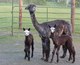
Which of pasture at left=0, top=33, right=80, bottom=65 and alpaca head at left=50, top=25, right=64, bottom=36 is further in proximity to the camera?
pasture at left=0, top=33, right=80, bottom=65

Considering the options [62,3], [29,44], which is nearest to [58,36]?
[29,44]

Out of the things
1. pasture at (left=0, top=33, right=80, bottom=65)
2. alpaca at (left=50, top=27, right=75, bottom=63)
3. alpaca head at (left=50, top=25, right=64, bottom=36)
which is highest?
alpaca head at (left=50, top=25, right=64, bottom=36)

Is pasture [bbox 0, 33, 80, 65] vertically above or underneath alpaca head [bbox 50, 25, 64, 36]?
Result: underneath

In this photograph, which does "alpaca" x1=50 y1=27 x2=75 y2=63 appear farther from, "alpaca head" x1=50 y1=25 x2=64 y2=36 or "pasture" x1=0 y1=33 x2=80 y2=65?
"pasture" x1=0 y1=33 x2=80 y2=65

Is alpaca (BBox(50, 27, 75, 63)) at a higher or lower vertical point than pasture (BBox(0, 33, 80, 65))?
higher

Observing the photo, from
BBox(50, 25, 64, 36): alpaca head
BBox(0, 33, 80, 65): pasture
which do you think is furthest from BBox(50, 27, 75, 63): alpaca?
BBox(0, 33, 80, 65): pasture

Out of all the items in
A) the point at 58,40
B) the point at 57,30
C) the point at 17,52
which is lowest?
the point at 17,52

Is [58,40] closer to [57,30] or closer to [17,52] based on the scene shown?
[57,30]

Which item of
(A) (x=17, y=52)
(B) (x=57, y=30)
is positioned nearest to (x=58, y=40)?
(B) (x=57, y=30)

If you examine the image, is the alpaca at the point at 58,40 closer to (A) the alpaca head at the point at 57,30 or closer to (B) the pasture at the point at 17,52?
(A) the alpaca head at the point at 57,30

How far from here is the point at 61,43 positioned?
898 centimetres

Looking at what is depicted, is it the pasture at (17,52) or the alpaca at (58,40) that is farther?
the pasture at (17,52)

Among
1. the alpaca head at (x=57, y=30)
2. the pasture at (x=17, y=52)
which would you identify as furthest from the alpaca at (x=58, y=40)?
the pasture at (x=17, y=52)

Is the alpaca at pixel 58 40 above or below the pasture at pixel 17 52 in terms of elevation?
above
